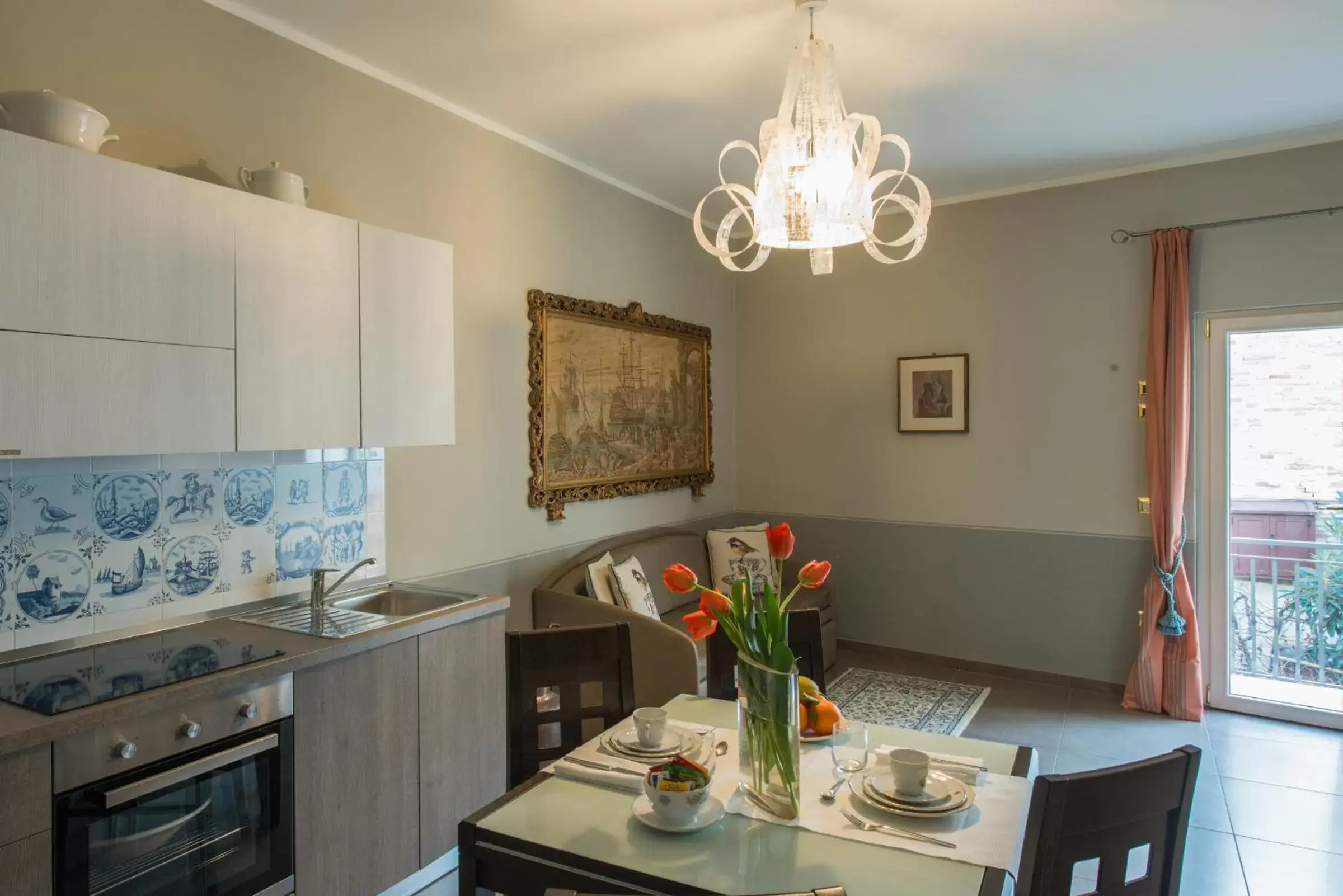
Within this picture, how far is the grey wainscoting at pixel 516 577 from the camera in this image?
11.2ft

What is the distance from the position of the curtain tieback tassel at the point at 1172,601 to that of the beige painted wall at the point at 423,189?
2641 mm

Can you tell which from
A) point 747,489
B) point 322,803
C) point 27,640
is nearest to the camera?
point 27,640

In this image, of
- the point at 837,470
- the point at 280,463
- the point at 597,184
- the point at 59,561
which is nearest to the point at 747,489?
the point at 837,470

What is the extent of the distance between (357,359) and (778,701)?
1.78m

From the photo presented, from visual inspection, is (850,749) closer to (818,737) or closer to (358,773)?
(818,737)

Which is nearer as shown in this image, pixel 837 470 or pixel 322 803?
pixel 322 803

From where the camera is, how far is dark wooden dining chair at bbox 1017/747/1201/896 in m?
1.23

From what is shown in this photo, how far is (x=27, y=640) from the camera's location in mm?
2133

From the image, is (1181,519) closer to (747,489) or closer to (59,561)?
(747,489)

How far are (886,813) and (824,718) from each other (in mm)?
302

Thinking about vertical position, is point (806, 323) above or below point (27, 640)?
above

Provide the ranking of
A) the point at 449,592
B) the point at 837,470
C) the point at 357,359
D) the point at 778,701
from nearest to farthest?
the point at 778,701, the point at 357,359, the point at 449,592, the point at 837,470

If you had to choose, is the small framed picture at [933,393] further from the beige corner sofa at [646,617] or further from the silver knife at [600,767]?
the silver knife at [600,767]

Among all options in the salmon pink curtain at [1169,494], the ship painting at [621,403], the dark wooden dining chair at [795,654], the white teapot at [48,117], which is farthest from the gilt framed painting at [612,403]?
the salmon pink curtain at [1169,494]
